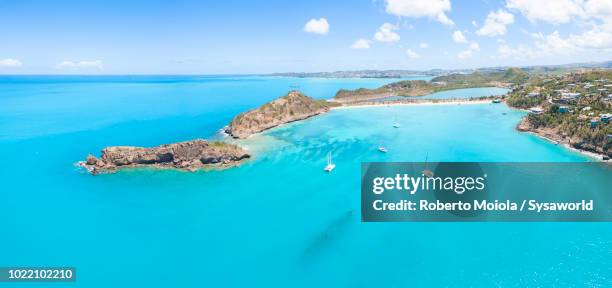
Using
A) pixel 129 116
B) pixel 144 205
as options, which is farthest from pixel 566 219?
pixel 129 116

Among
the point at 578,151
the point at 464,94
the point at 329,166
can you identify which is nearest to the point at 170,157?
the point at 329,166

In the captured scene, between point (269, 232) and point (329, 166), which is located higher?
point (329, 166)

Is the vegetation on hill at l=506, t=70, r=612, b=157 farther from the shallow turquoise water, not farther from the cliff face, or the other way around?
the cliff face

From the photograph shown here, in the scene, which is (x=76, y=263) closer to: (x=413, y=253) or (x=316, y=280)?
(x=316, y=280)

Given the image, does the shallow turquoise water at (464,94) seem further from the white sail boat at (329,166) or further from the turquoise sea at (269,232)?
the white sail boat at (329,166)

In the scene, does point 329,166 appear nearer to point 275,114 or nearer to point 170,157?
point 170,157

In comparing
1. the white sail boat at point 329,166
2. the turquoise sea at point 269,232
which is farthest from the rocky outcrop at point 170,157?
the white sail boat at point 329,166
